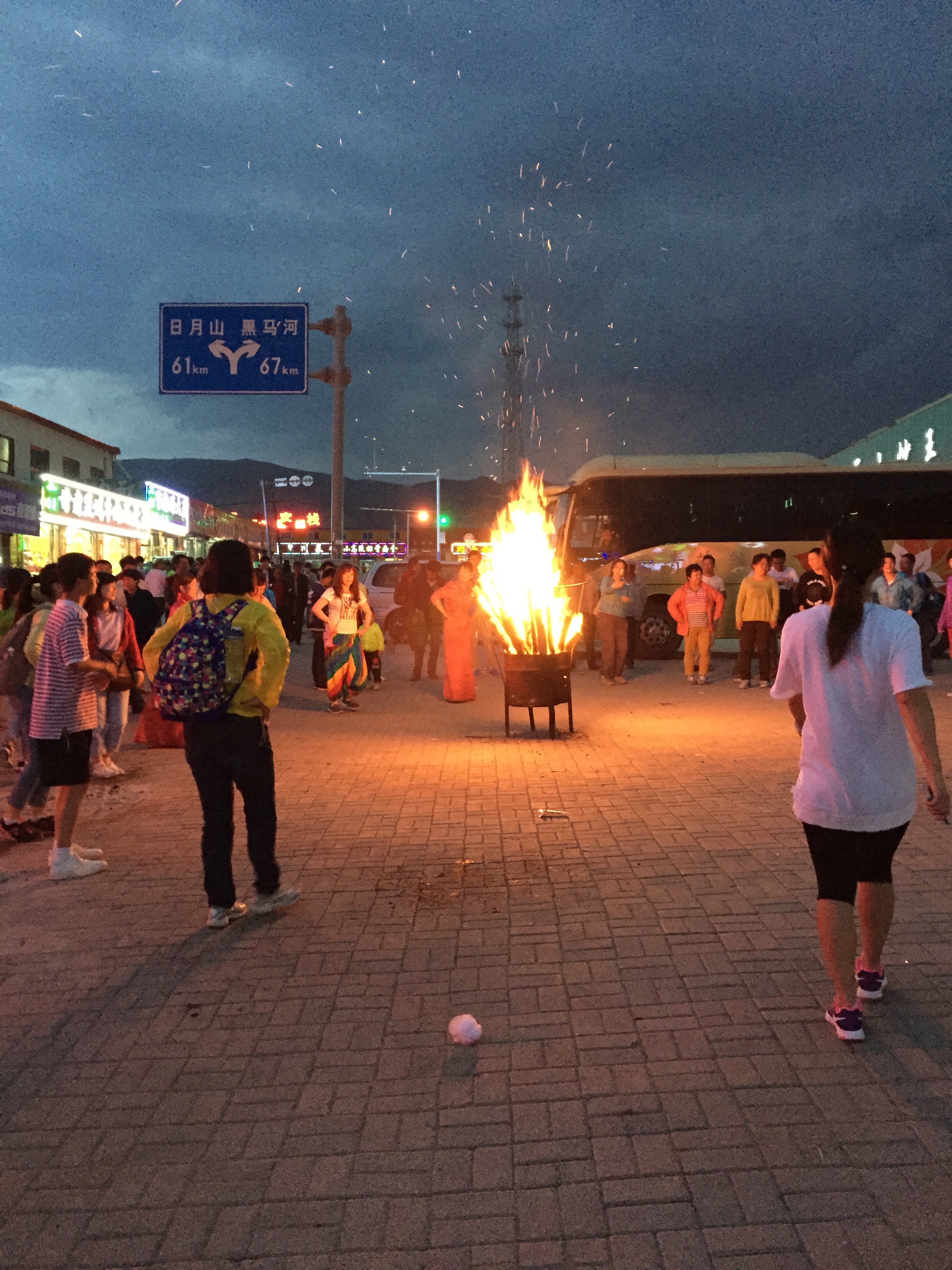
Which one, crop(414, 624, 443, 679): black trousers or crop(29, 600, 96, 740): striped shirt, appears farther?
crop(414, 624, 443, 679): black trousers

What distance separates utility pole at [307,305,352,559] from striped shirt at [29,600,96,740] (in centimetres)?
1432

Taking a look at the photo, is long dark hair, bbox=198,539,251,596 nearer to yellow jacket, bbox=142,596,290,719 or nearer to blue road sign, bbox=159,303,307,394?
yellow jacket, bbox=142,596,290,719

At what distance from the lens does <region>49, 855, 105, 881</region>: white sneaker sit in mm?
5887

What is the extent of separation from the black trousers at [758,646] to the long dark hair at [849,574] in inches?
430

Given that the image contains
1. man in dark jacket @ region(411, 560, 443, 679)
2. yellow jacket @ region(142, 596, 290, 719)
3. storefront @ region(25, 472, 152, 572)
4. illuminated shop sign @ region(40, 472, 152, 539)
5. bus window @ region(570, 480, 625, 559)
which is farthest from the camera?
illuminated shop sign @ region(40, 472, 152, 539)

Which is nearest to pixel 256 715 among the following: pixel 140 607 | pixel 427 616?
pixel 140 607

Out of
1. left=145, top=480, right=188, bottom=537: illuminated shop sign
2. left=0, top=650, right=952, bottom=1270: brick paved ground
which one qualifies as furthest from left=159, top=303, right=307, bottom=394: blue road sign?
left=145, top=480, right=188, bottom=537: illuminated shop sign

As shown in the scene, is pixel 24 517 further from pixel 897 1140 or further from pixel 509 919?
pixel 897 1140

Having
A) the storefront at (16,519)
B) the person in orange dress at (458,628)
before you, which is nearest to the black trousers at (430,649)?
the person in orange dress at (458,628)

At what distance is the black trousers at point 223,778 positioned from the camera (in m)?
5.00

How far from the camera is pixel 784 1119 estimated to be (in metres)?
3.18

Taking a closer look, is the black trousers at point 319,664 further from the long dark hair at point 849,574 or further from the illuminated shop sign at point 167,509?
the illuminated shop sign at point 167,509

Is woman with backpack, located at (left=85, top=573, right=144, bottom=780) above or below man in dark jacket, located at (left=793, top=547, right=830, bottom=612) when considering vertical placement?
below

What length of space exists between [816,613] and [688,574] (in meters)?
11.4
